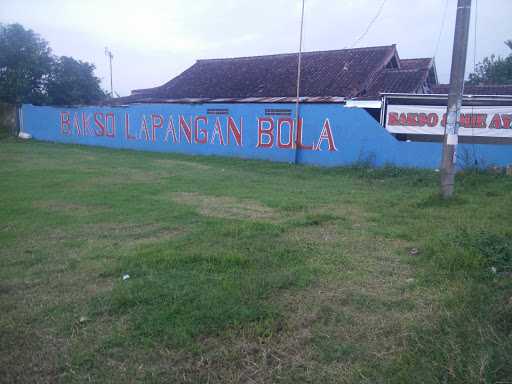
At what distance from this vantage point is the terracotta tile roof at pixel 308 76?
16609mm

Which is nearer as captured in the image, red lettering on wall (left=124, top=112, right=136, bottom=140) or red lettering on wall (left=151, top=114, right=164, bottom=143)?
red lettering on wall (left=151, top=114, right=164, bottom=143)

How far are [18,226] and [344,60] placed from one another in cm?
1673

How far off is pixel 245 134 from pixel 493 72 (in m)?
26.4

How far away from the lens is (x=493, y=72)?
32.5 meters

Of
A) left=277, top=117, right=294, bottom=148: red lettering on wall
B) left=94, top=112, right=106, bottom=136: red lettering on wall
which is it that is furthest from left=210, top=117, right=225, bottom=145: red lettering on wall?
left=94, top=112, right=106, bottom=136: red lettering on wall

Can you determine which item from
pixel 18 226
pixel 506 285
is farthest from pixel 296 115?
pixel 506 285

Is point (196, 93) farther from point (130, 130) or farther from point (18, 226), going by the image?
point (18, 226)

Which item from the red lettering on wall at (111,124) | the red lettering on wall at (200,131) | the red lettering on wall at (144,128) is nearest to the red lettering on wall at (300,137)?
the red lettering on wall at (200,131)

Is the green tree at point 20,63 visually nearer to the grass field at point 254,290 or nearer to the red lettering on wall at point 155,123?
the red lettering on wall at point 155,123

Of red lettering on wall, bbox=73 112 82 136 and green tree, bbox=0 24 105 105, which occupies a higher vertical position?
green tree, bbox=0 24 105 105

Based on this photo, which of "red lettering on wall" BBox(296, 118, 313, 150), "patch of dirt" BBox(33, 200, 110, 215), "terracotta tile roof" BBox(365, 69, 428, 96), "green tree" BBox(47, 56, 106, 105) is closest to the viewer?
"patch of dirt" BBox(33, 200, 110, 215)

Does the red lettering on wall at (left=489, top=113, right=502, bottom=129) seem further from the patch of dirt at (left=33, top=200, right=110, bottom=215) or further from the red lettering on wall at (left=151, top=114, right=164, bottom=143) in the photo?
the red lettering on wall at (left=151, top=114, right=164, bottom=143)

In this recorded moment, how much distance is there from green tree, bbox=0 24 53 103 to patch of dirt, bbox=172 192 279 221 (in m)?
18.8

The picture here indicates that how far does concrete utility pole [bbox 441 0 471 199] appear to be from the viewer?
698cm
